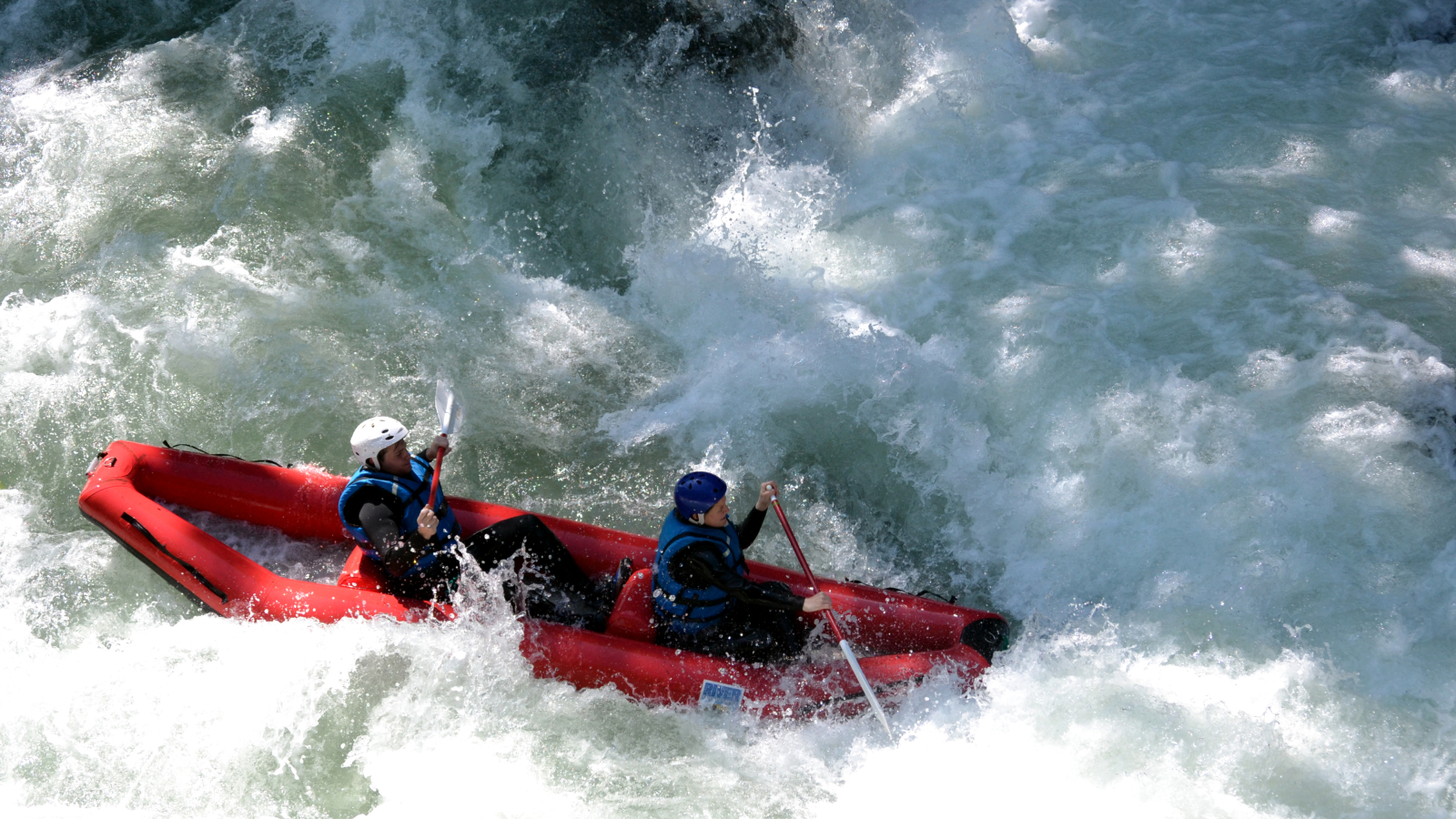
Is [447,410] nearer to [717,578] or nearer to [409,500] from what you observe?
[409,500]

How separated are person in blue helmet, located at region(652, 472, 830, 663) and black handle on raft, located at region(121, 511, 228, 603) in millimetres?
1969

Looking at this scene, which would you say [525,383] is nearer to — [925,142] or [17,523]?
[17,523]

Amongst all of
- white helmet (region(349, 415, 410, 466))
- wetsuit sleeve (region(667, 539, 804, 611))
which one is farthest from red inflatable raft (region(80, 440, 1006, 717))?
white helmet (region(349, 415, 410, 466))

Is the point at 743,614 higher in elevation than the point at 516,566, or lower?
higher

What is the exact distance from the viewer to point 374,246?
6.82 metres

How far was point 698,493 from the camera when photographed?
419cm

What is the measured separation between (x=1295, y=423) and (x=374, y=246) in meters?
5.63

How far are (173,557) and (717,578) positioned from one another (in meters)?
2.54

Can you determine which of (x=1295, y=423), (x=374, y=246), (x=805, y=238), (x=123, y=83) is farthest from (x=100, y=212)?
(x=1295, y=423)

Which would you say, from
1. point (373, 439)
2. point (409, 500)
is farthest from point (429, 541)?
point (373, 439)

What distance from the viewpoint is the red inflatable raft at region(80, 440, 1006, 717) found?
437 cm

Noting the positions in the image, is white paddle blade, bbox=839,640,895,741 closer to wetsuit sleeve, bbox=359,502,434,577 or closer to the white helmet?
wetsuit sleeve, bbox=359,502,434,577

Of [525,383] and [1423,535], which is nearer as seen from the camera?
[1423,535]

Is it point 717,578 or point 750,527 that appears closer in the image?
point 717,578
